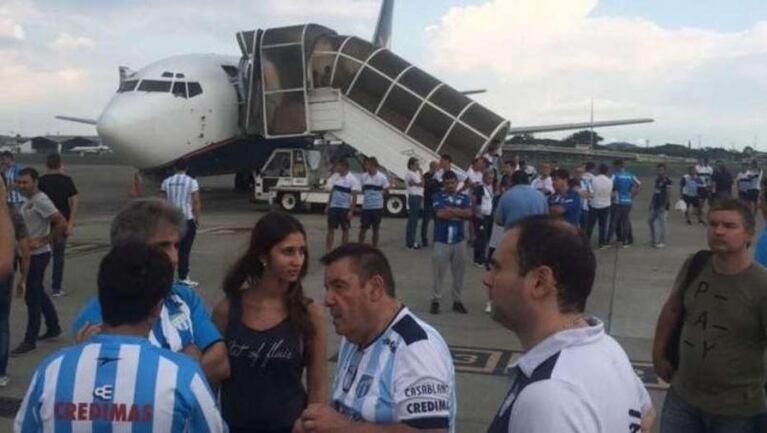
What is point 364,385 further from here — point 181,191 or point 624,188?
point 624,188

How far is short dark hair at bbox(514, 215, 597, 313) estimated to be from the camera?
79.9 inches

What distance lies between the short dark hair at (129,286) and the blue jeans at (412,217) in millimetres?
13456

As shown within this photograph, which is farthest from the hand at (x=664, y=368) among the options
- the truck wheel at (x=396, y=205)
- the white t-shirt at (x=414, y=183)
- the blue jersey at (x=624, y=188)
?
the truck wheel at (x=396, y=205)

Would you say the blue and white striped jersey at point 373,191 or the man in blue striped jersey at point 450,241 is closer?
the man in blue striped jersey at point 450,241

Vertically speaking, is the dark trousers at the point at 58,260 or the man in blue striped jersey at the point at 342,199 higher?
the man in blue striped jersey at the point at 342,199

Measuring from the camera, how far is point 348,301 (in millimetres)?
2746

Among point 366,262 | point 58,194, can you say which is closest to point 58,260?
point 58,194

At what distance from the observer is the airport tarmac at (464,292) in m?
6.82

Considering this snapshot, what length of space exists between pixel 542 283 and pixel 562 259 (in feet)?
0.25

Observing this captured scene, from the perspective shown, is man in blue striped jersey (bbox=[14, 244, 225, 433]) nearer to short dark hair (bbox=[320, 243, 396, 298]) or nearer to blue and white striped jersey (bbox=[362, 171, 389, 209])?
short dark hair (bbox=[320, 243, 396, 298])

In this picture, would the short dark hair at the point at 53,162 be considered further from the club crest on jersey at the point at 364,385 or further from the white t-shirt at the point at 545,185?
the club crest on jersey at the point at 364,385

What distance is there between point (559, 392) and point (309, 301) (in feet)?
6.19

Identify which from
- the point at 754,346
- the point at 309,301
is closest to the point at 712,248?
the point at 754,346

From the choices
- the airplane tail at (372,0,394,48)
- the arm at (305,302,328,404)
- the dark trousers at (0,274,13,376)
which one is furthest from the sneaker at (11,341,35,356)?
the airplane tail at (372,0,394,48)
